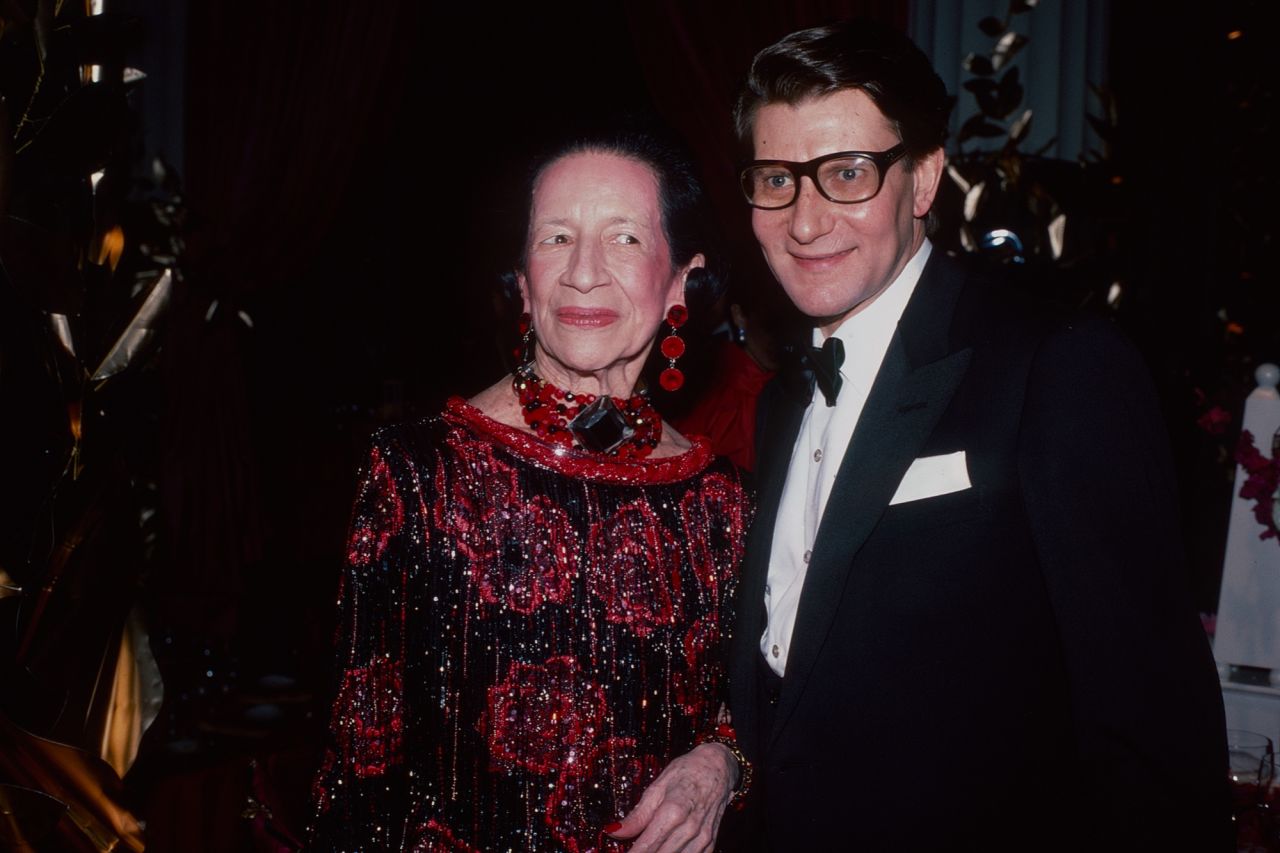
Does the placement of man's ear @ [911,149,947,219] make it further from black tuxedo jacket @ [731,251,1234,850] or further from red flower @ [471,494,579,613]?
red flower @ [471,494,579,613]

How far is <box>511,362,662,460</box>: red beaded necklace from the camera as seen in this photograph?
1.74m

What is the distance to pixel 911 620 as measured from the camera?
1384 mm

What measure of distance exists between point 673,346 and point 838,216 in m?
0.40

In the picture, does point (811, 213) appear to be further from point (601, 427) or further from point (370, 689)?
point (370, 689)

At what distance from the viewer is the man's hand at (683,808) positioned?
1.51m

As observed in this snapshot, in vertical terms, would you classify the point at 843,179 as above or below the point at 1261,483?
above

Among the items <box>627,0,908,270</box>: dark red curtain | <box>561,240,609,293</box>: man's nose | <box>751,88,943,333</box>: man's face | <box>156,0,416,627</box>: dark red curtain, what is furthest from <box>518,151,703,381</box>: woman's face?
<box>156,0,416,627</box>: dark red curtain

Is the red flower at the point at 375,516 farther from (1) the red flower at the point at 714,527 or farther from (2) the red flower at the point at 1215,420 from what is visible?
(2) the red flower at the point at 1215,420

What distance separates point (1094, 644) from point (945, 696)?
0.70 ft

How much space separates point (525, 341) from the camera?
1808mm

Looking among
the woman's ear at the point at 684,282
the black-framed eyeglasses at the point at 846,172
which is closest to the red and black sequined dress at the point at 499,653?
the woman's ear at the point at 684,282

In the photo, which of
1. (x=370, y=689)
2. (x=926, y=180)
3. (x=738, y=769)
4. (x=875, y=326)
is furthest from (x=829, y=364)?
(x=370, y=689)

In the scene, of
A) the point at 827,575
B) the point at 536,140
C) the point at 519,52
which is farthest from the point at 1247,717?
the point at 519,52

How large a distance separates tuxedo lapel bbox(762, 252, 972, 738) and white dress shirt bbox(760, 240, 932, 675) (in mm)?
109
